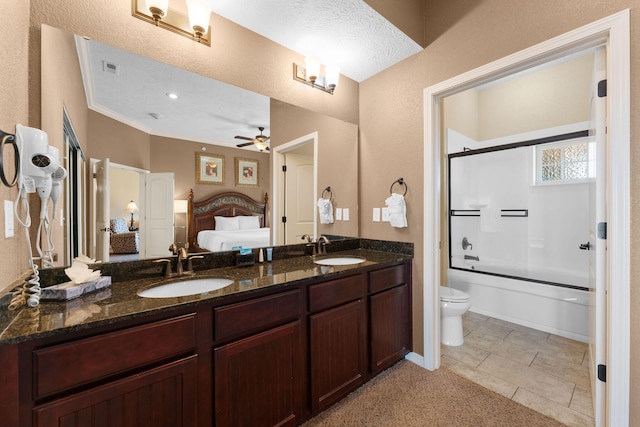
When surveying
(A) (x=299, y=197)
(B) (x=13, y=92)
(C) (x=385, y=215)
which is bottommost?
(C) (x=385, y=215)

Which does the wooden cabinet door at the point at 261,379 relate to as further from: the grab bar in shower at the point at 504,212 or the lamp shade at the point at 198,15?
the grab bar in shower at the point at 504,212

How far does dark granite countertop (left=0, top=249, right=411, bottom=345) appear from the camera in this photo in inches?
32.9

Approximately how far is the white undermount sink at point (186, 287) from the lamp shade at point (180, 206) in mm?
454

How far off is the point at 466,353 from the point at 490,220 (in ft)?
6.03

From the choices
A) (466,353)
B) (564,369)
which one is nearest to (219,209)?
(466,353)

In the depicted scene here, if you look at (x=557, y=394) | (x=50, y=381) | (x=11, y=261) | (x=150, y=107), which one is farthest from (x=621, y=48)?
A: (x=11, y=261)

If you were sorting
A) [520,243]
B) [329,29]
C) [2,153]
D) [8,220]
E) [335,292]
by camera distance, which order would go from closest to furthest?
1. [2,153]
2. [8,220]
3. [335,292]
4. [329,29]
5. [520,243]

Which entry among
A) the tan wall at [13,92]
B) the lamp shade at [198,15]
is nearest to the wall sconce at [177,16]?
the lamp shade at [198,15]

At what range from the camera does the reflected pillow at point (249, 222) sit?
6.49 ft

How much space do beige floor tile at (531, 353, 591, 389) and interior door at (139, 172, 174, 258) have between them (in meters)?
2.79

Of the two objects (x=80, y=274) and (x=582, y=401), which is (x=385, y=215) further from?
(x=80, y=274)

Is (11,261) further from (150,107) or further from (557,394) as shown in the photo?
(557,394)

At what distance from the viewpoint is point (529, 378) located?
1993 mm

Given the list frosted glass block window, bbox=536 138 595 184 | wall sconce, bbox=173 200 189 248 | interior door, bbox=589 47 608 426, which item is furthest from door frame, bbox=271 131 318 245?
frosted glass block window, bbox=536 138 595 184
